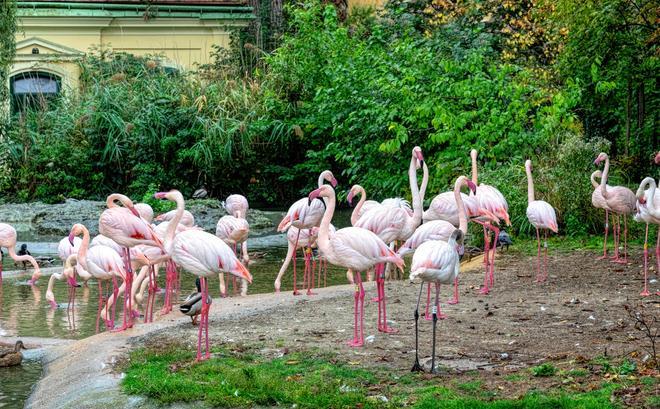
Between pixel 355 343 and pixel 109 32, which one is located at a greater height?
pixel 109 32

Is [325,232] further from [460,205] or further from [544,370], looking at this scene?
[544,370]

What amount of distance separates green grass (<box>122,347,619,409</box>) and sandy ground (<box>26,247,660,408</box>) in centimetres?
25

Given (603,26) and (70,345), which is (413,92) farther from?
(70,345)

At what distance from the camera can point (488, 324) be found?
9.38m

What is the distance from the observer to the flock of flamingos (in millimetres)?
8586

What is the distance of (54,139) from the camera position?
2256 cm

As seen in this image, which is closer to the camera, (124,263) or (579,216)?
(124,263)

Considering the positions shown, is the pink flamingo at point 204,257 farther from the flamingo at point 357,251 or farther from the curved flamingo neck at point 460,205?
the curved flamingo neck at point 460,205

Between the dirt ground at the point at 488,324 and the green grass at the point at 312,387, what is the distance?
0.44 m

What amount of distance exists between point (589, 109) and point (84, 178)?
1105cm

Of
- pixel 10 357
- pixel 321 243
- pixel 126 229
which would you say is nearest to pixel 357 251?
pixel 321 243

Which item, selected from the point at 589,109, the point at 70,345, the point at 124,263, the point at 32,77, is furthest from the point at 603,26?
the point at 32,77

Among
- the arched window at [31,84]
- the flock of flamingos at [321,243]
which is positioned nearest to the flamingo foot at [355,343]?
the flock of flamingos at [321,243]

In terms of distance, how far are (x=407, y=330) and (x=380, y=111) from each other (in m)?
9.30
